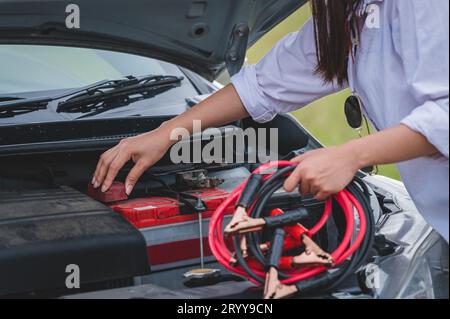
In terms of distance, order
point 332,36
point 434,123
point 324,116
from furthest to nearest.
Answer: point 324,116 → point 332,36 → point 434,123

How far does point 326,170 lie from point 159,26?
0.96m

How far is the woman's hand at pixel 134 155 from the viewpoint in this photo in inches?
72.2

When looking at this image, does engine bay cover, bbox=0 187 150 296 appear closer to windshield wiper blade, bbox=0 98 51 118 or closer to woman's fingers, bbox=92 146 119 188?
woman's fingers, bbox=92 146 119 188

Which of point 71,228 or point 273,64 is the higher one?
point 273,64

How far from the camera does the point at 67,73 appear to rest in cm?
221

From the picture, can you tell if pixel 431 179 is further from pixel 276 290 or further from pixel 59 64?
pixel 59 64

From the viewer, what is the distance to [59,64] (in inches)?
86.9

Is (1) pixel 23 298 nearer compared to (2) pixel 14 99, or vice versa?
(1) pixel 23 298

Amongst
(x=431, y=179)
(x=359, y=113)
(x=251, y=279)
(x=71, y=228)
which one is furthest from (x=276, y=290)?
(x=359, y=113)

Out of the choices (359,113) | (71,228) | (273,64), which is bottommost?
(71,228)

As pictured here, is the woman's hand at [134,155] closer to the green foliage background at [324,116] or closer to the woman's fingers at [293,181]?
the woman's fingers at [293,181]

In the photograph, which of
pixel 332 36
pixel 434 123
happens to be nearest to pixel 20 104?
pixel 332 36

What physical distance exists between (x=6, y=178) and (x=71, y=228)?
416 mm

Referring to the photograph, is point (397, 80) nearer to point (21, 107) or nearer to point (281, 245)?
point (281, 245)
